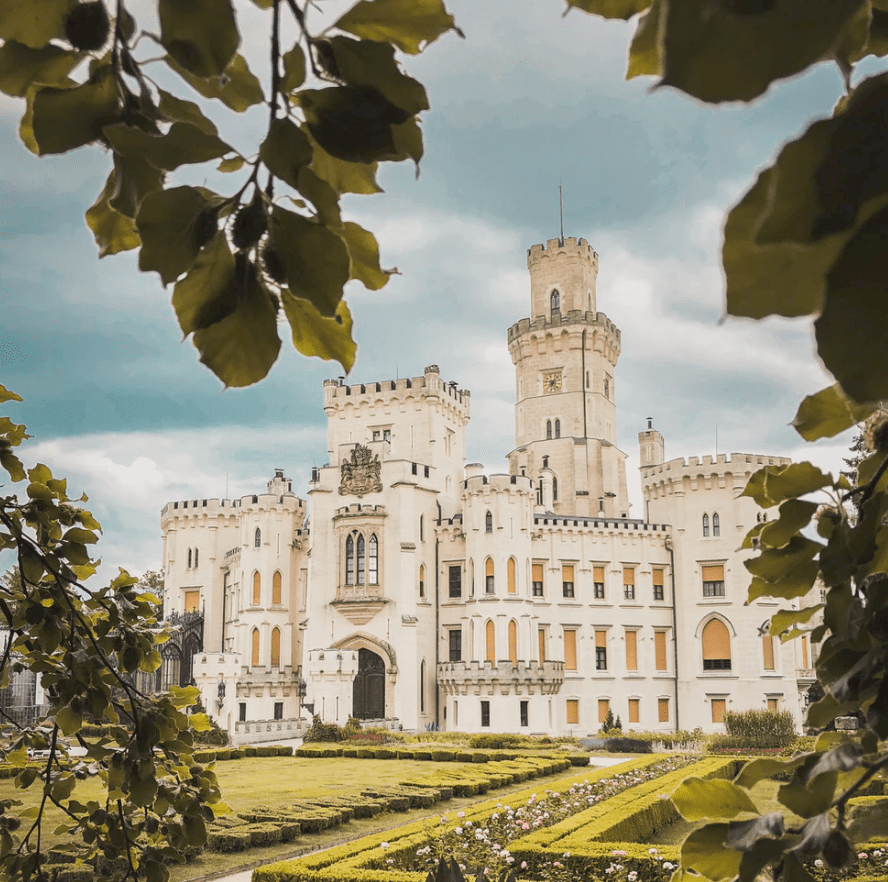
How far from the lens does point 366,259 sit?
1017 millimetres

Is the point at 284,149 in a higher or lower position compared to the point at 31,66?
lower

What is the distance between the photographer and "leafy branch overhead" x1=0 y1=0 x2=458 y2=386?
0.82 metres

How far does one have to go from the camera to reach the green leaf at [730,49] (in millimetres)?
503

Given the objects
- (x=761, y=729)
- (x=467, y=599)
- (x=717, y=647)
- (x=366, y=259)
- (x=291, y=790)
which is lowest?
(x=291, y=790)

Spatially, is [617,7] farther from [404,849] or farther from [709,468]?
[709,468]

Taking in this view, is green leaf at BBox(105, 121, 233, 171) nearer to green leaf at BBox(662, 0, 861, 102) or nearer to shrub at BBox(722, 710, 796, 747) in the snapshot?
green leaf at BBox(662, 0, 861, 102)

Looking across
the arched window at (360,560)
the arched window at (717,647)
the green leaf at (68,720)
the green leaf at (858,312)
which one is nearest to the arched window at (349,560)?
the arched window at (360,560)

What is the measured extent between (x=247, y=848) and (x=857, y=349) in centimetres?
1387

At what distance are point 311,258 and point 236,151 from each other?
4.7 inches

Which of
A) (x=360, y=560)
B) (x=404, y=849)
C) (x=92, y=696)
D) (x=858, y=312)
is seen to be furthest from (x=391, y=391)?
(x=858, y=312)

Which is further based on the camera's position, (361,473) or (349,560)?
(361,473)

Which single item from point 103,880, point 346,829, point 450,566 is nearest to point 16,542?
point 103,880

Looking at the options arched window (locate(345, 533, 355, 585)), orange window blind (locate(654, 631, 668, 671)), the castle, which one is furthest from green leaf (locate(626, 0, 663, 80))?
orange window blind (locate(654, 631, 668, 671))

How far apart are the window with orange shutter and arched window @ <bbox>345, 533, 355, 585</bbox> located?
1111 cm
